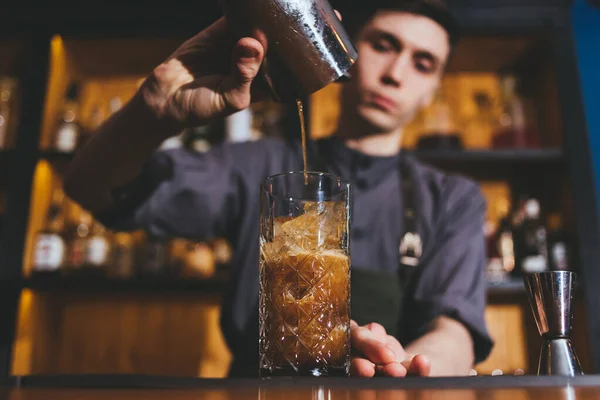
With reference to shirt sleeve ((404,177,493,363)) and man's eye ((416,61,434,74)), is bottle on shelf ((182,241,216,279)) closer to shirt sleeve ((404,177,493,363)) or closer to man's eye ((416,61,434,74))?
shirt sleeve ((404,177,493,363))

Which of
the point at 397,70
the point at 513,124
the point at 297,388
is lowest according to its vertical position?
the point at 297,388

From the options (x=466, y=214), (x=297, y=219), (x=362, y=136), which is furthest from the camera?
(x=362, y=136)

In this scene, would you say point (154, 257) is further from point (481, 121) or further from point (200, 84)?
point (481, 121)

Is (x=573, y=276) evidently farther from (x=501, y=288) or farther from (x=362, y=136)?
(x=501, y=288)

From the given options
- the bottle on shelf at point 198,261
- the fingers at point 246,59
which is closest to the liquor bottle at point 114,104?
the bottle on shelf at point 198,261

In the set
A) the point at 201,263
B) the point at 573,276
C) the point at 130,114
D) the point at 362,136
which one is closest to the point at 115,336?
the point at 201,263

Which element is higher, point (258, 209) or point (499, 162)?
point (499, 162)

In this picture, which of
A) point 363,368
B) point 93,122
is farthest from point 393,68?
point 93,122

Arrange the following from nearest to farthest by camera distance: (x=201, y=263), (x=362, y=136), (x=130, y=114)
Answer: (x=130, y=114) < (x=362, y=136) < (x=201, y=263)

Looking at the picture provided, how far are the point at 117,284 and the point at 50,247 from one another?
0.30m

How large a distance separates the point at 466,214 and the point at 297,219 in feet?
3.51

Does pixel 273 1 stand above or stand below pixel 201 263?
above

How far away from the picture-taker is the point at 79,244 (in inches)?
88.0

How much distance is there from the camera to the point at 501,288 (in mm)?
2037
